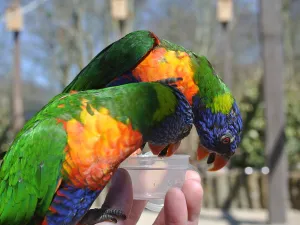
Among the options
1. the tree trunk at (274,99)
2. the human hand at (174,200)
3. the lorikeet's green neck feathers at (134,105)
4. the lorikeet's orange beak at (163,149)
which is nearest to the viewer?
the human hand at (174,200)

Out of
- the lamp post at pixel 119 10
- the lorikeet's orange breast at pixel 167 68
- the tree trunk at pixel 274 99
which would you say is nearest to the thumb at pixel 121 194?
the lorikeet's orange breast at pixel 167 68

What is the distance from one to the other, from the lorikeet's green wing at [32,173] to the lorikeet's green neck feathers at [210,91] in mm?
648

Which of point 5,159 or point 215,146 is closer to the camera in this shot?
point 5,159

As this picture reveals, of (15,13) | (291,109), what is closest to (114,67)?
(15,13)

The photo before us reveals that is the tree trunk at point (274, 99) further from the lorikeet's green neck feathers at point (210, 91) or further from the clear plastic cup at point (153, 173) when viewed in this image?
the clear plastic cup at point (153, 173)

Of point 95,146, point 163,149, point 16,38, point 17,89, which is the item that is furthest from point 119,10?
point 95,146

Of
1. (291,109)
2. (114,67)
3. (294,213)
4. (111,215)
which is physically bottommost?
(294,213)

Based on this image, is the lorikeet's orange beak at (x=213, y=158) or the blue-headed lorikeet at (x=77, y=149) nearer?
the blue-headed lorikeet at (x=77, y=149)

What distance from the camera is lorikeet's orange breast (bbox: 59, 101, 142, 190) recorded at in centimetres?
79

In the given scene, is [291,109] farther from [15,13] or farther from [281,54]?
[15,13]

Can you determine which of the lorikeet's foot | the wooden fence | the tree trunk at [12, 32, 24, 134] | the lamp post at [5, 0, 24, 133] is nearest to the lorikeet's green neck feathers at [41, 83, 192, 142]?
the lorikeet's foot

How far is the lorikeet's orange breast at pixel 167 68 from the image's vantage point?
129 cm

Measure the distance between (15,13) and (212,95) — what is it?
96.4 inches

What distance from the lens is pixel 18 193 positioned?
803 millimetres
